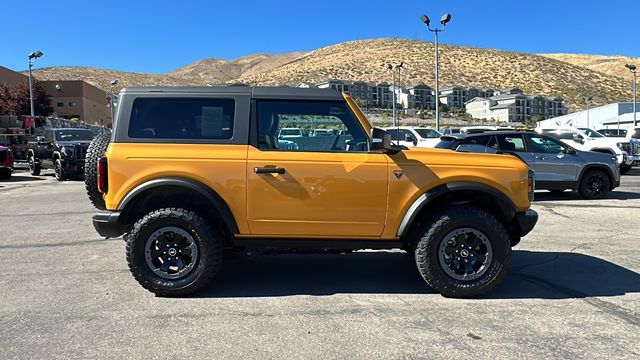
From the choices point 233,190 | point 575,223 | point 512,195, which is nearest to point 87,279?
point 233,190

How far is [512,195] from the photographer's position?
4910 mm

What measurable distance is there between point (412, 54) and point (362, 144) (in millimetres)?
128093

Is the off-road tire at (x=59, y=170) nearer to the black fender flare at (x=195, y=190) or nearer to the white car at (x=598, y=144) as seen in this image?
the black fender flare at (x=195, y=190)

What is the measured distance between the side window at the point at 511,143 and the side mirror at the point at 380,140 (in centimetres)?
766

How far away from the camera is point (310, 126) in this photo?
16.2 feet

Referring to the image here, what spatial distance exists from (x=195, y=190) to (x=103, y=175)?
2.93ft

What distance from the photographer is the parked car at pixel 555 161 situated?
11.5 metres

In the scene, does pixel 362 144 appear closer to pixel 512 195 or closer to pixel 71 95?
pixel 512 195

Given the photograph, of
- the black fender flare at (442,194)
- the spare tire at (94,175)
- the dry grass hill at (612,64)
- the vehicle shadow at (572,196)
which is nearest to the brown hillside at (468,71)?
the dry grass hill at (612,64)

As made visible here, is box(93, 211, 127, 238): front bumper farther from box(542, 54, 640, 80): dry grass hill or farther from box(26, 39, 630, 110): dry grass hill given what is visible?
box(542, 54, 640, 80): dry grass hill

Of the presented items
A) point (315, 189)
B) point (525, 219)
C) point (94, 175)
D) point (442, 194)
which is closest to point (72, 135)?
point (94, 175)

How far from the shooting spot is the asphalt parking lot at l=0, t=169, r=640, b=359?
3.76m

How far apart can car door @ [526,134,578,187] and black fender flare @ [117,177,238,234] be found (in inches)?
347

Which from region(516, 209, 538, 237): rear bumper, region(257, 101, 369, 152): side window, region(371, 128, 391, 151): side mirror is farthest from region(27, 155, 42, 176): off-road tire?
region(516, 209, 538, 237): rear bumper
